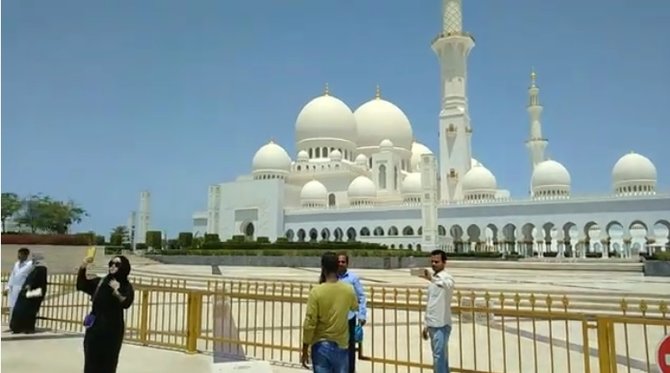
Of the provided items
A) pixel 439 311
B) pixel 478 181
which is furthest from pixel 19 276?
pixel 478 181

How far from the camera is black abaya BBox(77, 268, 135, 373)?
3861 millimetres

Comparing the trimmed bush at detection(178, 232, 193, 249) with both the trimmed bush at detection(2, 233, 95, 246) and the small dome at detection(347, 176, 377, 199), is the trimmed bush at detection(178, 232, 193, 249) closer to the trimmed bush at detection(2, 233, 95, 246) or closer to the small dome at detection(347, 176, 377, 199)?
the small dome at detection(347, 176, 377, 199)

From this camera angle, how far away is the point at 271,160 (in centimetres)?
4638

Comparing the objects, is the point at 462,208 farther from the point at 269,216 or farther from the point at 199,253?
the point at 199,253

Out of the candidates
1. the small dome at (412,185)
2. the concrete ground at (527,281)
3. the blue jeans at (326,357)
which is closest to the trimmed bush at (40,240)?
the concrete ground at (527,281)

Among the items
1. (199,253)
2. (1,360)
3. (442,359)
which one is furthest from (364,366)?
(199,253)

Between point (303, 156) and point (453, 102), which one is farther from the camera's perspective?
point (303, 156)

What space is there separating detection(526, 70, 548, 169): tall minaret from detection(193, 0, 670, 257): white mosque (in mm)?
76

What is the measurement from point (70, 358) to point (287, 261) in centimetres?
1948

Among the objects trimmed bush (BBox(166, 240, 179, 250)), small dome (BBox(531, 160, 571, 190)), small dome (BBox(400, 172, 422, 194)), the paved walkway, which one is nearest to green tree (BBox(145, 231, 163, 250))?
trimmed bush (BBox(166, 240, 179, 250))

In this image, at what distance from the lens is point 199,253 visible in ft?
91.2

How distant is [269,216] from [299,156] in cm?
623

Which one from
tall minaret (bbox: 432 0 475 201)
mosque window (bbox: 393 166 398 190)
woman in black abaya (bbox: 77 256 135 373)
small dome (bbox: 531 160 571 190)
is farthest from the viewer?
mosque window (bbox: 393 166 398 190)

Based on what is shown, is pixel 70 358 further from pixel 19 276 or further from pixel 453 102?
pixel 453 102
